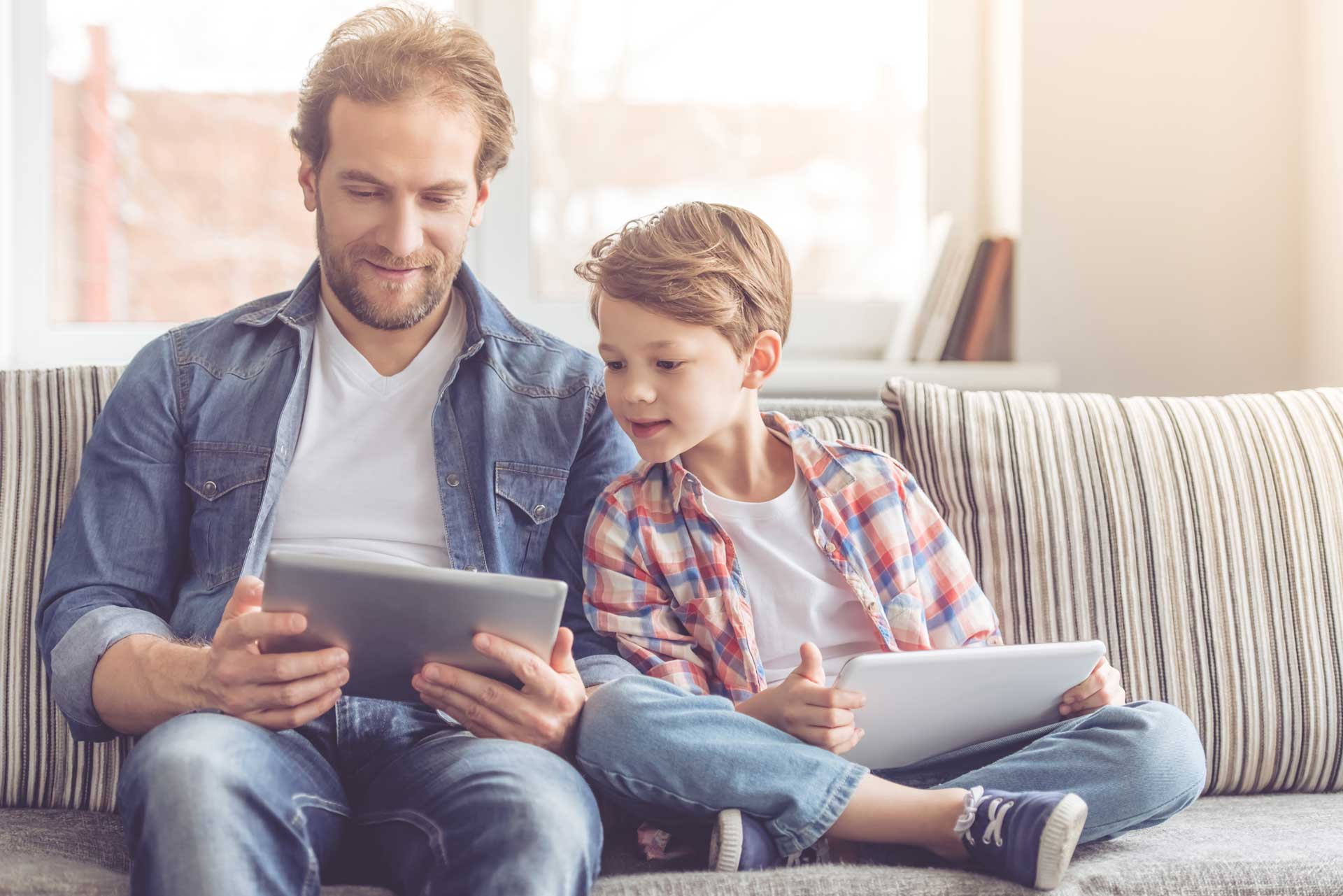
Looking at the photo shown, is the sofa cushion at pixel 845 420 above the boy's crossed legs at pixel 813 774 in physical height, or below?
above

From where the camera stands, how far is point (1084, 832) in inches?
47.8

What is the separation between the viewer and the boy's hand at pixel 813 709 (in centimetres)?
118

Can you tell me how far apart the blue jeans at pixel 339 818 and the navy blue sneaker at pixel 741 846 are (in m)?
0.12

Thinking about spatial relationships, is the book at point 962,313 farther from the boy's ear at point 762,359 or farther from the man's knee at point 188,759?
the man's knee at point 188,759

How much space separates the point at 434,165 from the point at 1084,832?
974mm

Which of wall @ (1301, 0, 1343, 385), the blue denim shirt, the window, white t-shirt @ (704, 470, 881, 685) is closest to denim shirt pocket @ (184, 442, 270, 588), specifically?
the blue denim shirt

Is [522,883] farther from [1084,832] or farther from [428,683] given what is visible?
[1084,832]

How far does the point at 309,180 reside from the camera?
148 centimetres

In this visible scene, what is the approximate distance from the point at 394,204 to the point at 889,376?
1.10 m

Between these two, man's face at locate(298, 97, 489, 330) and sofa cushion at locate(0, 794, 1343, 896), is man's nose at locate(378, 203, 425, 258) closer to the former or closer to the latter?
man's face at locate(298, 97, 489, 330)

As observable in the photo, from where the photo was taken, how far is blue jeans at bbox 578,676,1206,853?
1.17 metres

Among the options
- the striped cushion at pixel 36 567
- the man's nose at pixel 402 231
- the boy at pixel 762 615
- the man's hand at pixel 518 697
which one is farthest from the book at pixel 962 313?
the striped cushion at pixel 36 567

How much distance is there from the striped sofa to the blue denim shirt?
6.7 inches

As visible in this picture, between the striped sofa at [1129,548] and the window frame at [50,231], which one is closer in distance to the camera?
the striped sofa at [1129,548]
